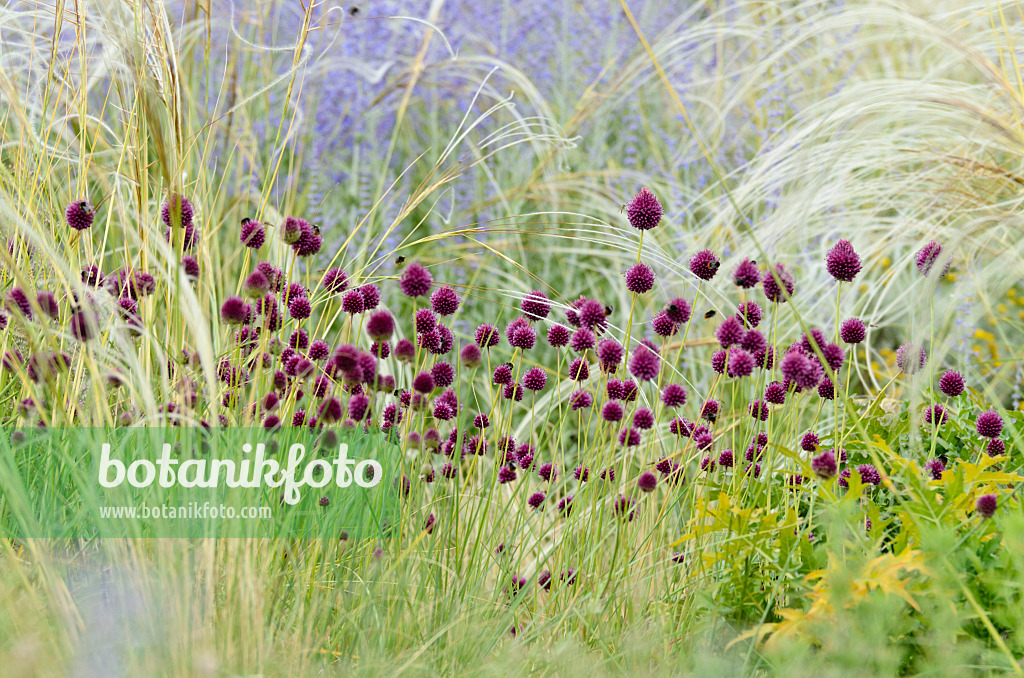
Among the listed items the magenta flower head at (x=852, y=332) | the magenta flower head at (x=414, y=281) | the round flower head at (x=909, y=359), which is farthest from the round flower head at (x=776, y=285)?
the magenta flower head at (x=414, y=281)

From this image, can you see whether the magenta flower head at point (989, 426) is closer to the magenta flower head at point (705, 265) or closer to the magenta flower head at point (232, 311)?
the magenta flower head at point (705, 265)

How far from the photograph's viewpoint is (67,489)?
1.91 m

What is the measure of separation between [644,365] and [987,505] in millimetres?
680

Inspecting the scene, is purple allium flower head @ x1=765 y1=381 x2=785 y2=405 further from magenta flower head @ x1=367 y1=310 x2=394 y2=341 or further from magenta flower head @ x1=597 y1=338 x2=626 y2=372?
magenta flower head @ x1=367 y1=310 x2=394 y2=341

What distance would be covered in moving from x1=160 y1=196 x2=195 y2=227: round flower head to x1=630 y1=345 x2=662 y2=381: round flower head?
0.94 m

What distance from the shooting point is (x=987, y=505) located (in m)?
1.57

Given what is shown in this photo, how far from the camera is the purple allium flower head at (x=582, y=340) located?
6.50 ft

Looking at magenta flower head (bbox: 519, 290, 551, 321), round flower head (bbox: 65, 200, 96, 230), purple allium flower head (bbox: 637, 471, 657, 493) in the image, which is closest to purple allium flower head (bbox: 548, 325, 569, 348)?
magenta flower head (bbox: 519, 290, 551, 321)

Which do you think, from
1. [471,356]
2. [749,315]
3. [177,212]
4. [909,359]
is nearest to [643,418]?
[749,315]

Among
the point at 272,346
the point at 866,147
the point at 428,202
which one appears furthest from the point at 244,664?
the point at 428,202

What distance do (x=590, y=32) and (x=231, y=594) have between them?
→ 4.26m

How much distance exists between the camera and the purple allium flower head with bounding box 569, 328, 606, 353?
198cm

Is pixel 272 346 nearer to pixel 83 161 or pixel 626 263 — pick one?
pixel 83 161

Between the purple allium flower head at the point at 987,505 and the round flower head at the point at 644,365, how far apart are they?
65cm
